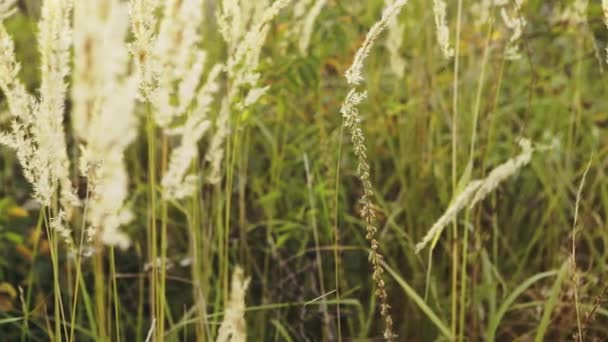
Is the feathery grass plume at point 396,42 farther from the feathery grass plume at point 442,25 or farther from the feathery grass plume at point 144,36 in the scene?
the feathery grass plume at point 144,36

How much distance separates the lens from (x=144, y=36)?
0.93 metres

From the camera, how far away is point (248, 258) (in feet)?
5.53

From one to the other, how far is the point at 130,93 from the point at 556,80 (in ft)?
7.32

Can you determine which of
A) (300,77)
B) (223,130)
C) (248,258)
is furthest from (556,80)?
(223,130)

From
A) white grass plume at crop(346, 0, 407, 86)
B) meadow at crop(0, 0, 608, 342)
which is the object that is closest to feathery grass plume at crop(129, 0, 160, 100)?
meadow at crop(0, 0, 608, 342)

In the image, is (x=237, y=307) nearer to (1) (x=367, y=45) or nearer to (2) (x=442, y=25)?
(1) (x=367, y=45)

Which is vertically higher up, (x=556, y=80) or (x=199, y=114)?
(x=556, y=80)

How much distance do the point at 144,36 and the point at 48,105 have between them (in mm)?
170

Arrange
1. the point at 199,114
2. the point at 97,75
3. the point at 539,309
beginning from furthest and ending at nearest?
the point at 539,309, the point at 199,114, the point at 97,75

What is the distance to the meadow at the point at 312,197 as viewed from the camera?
938mm

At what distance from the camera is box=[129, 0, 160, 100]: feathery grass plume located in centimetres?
93

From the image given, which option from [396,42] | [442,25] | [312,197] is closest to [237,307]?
[442,25]

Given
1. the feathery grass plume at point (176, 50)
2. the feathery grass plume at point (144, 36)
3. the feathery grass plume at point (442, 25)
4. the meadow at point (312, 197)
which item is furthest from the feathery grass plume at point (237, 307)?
the feathery grass plume at point (442, 25)

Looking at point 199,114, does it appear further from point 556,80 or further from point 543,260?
point 556,80
